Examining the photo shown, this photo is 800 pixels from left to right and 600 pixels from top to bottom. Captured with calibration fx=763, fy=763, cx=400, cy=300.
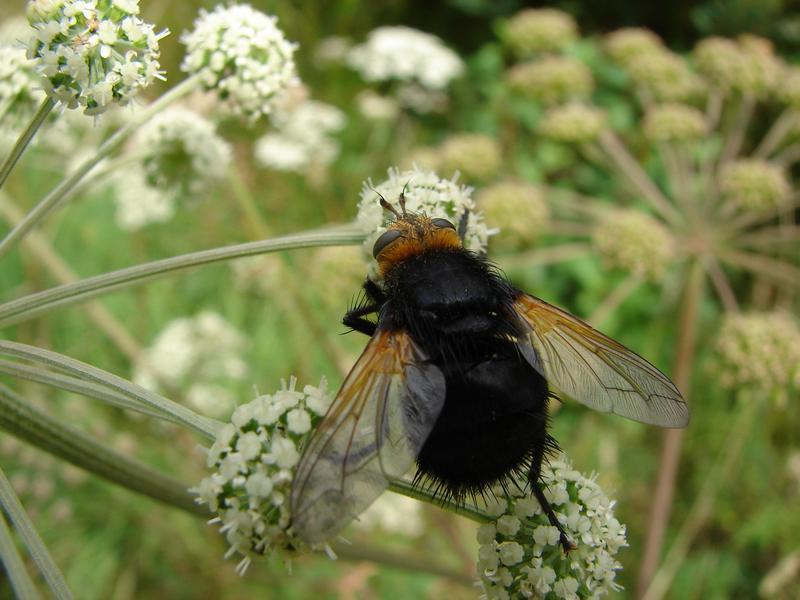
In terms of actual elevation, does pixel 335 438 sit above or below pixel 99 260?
below

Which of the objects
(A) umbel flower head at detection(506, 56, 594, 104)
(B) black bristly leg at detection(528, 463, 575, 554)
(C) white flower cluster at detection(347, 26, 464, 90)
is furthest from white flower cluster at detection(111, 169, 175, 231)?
(B) black bristly leg at detection(528, 463, 575, 554)

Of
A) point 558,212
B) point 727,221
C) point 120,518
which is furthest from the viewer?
point 558,212

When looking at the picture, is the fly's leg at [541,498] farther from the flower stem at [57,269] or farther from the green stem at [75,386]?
the flower stem at [57,269]

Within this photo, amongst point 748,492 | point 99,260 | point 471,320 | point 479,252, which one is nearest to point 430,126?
point 99,260

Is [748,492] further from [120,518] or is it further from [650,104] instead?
[120,518]

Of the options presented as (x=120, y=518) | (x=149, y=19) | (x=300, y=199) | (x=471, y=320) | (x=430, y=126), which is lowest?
(x=120, y=518)

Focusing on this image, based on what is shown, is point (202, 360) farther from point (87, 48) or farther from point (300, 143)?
point (87, 48)

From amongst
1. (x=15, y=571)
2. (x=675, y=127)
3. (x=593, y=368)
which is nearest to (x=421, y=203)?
(x=593, y=368)
